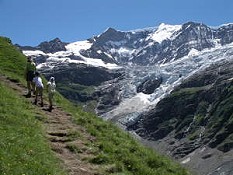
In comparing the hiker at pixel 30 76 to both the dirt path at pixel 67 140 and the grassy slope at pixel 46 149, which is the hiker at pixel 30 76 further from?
the grassy slope at pixel 46 149

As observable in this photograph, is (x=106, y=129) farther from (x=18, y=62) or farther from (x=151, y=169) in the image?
(x=18, y=62)

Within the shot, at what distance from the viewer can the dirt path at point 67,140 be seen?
26438mm

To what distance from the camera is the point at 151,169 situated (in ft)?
91.1

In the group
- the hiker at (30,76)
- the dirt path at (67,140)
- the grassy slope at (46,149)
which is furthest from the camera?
the hiker at (30,76)

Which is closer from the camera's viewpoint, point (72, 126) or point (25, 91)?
point (72, 126)

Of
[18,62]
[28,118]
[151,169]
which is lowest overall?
[151,169]

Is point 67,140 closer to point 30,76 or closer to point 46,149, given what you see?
point 46,149

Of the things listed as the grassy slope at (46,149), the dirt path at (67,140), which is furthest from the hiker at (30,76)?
the grassy slope at (46,149)

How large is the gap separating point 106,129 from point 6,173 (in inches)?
635

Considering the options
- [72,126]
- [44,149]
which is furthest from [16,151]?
[72,126]

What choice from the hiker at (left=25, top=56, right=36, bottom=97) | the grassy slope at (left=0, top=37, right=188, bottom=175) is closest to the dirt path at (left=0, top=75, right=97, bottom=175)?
the grassy slope at (left=0, top=37, right=188, bottom=175)

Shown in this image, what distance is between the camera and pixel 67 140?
30922mm

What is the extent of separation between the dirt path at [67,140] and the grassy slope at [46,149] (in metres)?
0.46

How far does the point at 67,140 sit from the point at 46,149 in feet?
13.4
